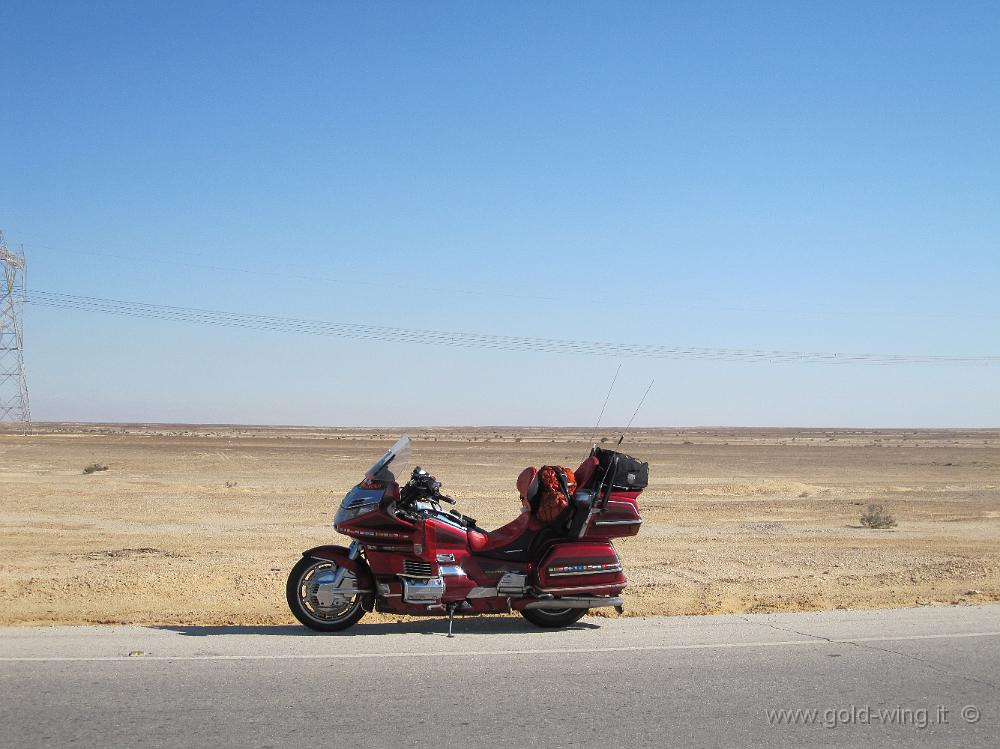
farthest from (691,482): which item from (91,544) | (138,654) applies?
(138,654)

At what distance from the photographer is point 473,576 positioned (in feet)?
29.3

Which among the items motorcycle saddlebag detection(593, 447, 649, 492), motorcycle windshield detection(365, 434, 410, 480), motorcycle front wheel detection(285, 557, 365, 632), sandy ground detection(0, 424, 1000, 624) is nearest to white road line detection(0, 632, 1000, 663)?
motorcycle front wheel detection(285, 557, 365, 632)

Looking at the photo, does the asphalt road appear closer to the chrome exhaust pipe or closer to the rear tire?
the rear tire

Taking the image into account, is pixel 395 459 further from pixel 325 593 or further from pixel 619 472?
pixel 619 472

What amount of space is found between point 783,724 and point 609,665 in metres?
1.77

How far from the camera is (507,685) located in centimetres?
700

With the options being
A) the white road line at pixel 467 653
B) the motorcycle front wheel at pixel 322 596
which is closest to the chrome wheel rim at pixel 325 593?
the motorcycle front wheel at pixel 322 596

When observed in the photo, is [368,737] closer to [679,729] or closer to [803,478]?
[679,729]

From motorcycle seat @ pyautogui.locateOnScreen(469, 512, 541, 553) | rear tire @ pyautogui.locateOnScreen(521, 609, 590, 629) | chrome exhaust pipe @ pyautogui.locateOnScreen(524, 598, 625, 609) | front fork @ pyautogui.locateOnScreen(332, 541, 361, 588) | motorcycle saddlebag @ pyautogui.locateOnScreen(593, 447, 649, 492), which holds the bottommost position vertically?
rear tire @ pyautogui.locateOnScreen(521, 609, 590, 629)

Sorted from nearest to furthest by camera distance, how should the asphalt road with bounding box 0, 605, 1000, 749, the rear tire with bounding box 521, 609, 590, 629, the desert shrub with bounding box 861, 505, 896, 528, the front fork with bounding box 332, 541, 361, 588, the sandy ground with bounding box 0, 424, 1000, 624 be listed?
the asphalt road with bounding box 0, 605, 1000, 749, the front fork with bounding box 332, 541, 361, 588, the rear tire with bounding box 521, 609, 590, 629, the sandy ground with bounding box 0, 424, 1000, 624, the desert shrub with bounding box 861, 505, 896, 528

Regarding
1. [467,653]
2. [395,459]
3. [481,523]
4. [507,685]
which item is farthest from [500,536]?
[481,523]

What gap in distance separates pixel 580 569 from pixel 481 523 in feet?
44.2

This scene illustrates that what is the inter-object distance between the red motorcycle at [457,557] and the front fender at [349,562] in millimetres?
11

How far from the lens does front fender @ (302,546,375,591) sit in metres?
8.84
